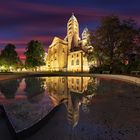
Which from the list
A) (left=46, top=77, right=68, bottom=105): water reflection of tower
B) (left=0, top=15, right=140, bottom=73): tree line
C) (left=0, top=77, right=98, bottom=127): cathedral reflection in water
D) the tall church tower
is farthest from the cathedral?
(left=0, top=77, right=98, bottom=127): cathedral reflection in water

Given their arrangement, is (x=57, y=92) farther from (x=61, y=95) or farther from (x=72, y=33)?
(x=72, y=33)

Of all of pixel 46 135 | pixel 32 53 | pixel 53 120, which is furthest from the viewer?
pixel 32 53

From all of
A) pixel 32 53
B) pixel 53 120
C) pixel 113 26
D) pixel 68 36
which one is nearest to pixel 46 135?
pixel 53 120

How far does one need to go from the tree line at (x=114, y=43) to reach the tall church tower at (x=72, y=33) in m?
80.1

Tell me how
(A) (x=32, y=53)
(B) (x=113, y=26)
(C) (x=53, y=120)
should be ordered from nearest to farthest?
(C) (x=53, y=120)
(B) (x=113, y=26)
(A) (x=32, y=53)

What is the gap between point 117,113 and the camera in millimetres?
14180

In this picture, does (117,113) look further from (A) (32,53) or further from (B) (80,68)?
(B) (80,68)

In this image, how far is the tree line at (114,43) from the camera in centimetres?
6812

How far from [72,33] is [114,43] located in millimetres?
83773

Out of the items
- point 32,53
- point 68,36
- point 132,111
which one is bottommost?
point 132,111

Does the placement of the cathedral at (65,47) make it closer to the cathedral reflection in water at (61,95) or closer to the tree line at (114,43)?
the tree line at (114,43)

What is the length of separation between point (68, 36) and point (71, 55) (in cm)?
1926

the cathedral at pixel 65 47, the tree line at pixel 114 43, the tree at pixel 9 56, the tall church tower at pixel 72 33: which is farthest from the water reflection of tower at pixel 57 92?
the tall church tower at pixel 72 33

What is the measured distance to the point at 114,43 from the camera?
70125mm
